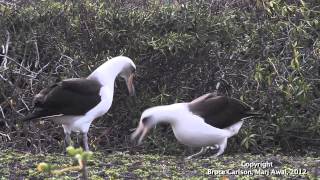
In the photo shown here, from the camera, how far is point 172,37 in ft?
26.7

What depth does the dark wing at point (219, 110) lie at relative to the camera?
628 centimetres

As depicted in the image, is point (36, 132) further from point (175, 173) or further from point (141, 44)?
point (175, 173)

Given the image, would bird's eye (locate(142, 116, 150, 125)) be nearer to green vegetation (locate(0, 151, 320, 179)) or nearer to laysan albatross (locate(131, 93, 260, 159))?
laysan albatross (locate(131, 93, 260, 159))

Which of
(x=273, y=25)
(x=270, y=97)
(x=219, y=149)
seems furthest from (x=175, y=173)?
(x=273, y=25)

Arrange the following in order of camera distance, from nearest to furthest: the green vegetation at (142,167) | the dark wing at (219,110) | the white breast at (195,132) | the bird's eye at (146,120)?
1. the green vegetation at (142,167)
2. the white breast at (195,132)
3. the bird's eye at (146,120)
4. the dark wing at (219,110)

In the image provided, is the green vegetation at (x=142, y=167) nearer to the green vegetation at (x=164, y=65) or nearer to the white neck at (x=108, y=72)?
the white neck at (x=108, y=72)

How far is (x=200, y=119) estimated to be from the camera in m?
6.16

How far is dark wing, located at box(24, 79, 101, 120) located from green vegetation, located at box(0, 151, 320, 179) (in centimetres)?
55

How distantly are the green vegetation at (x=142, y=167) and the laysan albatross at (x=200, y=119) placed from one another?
33cm

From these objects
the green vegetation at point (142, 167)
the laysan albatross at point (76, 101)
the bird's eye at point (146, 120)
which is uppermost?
the laysan albatross at point (76, 101)

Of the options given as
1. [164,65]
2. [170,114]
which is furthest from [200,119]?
[164,65]

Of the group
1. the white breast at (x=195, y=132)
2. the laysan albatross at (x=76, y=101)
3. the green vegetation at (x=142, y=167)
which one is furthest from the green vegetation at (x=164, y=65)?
the green vegetation at (x=142, y=167)

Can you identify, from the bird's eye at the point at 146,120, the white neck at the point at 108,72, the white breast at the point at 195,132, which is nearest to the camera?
the white breast at the point at 195,132

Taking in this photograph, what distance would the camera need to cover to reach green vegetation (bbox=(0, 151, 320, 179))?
4781 mm
